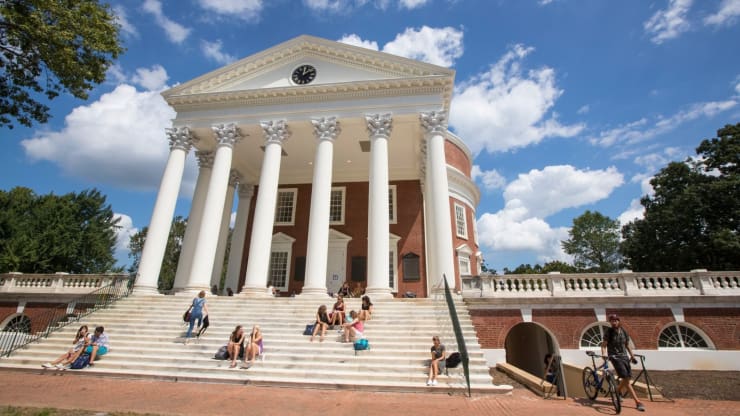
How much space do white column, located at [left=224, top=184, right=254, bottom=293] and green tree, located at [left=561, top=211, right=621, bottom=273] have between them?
1905 inches

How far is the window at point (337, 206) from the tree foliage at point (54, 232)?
21.8 m

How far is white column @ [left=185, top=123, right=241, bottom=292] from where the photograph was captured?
50.2ft

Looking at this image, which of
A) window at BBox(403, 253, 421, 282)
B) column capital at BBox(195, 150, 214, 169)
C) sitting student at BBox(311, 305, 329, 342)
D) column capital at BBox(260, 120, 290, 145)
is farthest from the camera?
window at BBox(403, 253, 421, 282)

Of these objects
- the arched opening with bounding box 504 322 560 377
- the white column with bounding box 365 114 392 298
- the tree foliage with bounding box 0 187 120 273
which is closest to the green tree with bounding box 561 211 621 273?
the arched opening with bounding box 504 322 560 377

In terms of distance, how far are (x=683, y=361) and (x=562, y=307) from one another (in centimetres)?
412

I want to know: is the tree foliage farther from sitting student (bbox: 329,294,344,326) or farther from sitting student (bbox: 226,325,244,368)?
sitting student (bbox: 329,294,344,326)

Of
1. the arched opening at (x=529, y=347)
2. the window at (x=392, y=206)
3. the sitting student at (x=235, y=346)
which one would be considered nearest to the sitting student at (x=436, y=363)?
the sitting student at (x=235, y=346)

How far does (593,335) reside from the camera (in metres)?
12.8

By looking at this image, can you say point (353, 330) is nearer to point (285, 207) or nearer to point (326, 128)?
point (326, 128)

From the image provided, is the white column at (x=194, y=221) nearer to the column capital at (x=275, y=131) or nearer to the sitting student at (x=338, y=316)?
the column capital at (x=275, y=131)

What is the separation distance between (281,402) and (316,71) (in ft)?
55.4

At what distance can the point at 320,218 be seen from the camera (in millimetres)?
15312

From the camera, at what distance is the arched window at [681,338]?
1223cm

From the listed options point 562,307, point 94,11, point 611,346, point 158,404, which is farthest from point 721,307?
point 94,11
